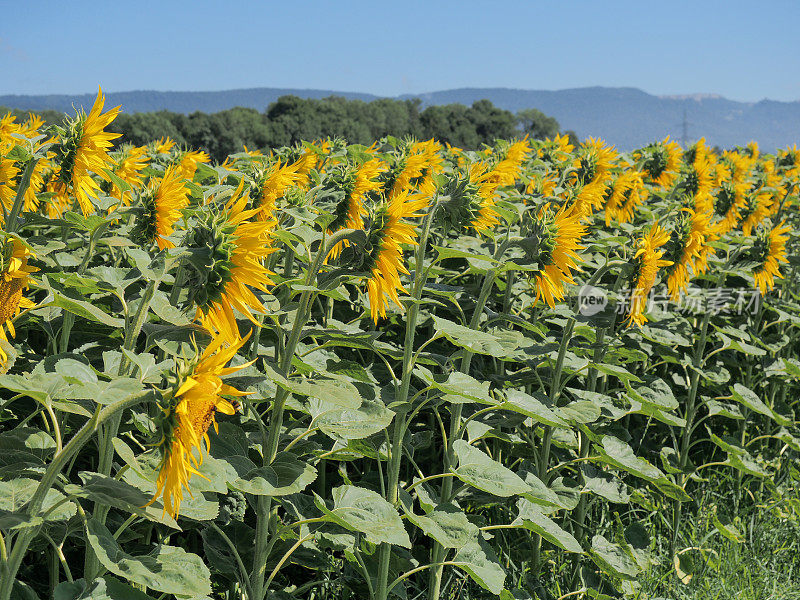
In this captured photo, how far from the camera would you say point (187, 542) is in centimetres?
274

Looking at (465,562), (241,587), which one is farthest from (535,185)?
(241,587)

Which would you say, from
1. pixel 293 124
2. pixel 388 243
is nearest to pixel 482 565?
pixel 388 243

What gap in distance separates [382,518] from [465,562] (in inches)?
17.8

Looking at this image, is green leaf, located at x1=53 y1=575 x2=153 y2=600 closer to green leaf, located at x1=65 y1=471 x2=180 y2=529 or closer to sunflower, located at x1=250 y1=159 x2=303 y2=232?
green leaf, located at x1=65 y1=471 x2=180 y2=529

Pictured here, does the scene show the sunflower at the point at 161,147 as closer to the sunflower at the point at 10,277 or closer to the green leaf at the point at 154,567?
the sunflower at the point at 10,277

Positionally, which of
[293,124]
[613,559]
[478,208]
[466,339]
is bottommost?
[613,559]

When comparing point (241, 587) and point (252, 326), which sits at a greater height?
point (252, 326)

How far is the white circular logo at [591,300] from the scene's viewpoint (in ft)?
9.09

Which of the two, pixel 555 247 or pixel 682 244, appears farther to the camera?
pixel 682 244

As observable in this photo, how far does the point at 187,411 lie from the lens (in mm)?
1224

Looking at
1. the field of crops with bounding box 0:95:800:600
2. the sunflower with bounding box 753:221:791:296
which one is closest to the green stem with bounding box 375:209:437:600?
the field of crops with bounding box 0:95:800:600

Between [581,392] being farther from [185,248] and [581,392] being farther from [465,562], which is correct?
[185,248]

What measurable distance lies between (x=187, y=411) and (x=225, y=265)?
0.33 metres

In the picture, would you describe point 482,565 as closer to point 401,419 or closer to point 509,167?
point 401,419
